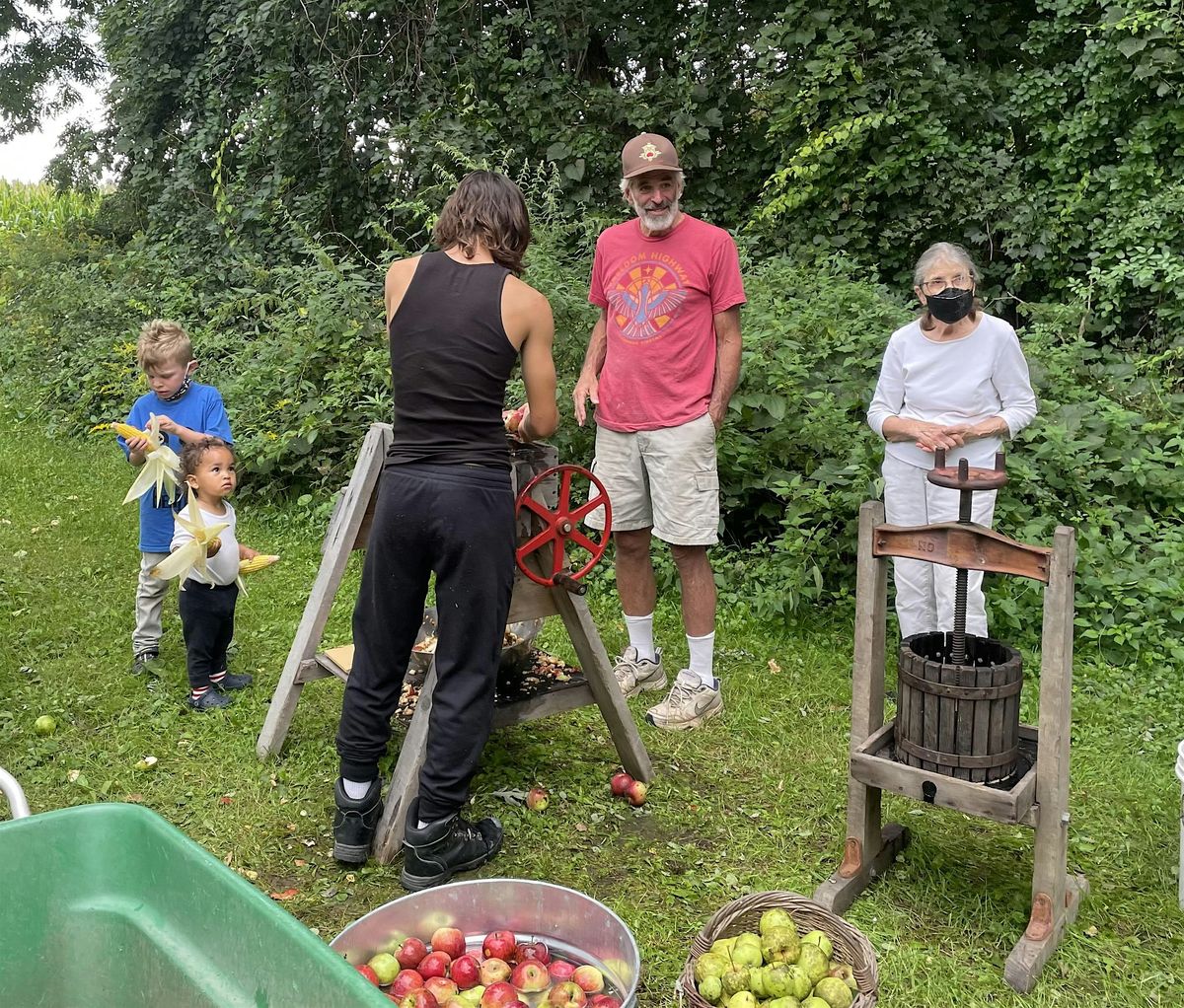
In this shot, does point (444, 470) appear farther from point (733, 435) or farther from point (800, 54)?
point (800, 54)

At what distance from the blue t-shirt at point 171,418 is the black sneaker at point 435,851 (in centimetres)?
206

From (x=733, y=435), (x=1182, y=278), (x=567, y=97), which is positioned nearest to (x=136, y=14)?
(x=567, y=97)

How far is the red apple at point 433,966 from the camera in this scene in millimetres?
2775

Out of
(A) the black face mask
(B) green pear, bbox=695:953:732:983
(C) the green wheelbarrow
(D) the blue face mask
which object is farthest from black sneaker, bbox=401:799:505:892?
(A) the black face mask

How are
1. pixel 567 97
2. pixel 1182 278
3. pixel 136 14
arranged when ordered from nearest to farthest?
pixel 1182 278, pixel 567 97, pixel 136 14

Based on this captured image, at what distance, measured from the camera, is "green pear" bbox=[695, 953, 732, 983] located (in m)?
2.73

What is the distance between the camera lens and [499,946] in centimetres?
288

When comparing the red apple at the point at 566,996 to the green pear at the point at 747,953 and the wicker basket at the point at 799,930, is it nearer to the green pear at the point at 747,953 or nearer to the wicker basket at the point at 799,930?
the wicker basket at the point at 799,930

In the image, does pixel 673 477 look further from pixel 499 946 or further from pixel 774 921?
pixel 499 946

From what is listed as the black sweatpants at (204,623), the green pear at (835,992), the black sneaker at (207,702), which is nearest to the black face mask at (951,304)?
the green pear at (835,992)

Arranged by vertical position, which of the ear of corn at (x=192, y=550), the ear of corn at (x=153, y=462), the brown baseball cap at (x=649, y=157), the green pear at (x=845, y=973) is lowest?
the green pear at (x=845, y=973)

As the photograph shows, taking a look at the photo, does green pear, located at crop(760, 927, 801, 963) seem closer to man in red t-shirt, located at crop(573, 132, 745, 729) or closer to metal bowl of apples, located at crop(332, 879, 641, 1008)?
metal bowl of apples, located at crop(332, 879, 641, 1008)

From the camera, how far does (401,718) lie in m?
4.03

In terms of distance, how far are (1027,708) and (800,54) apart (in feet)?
22.8
